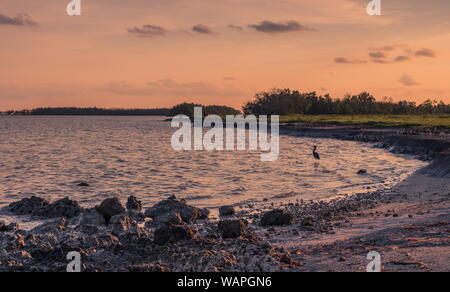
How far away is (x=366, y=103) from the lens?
168 meters

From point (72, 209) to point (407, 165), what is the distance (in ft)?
76.1

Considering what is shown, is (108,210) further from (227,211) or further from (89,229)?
(227,211)

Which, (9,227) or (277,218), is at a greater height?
(277,218)

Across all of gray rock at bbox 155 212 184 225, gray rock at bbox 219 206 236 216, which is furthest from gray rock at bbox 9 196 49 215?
gray rock at bbox 219 206 236 216

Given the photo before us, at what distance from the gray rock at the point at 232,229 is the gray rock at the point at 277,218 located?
196 centimetres

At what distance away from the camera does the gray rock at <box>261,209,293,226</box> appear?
12469 millimetres

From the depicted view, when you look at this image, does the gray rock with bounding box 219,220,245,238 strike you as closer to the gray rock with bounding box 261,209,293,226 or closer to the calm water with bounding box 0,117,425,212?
the gray rock with bounding box 261,209,293,226

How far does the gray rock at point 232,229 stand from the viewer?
10539 mm

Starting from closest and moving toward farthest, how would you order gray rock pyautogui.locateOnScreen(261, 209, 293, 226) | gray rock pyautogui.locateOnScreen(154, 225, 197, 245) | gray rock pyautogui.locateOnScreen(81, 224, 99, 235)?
1. gray rock pyautogui.locateOnScreen(154, 225, 197, 245)
2. gray rock pyautogui.locateOnScreen(81, 224, 99, 235)
3. gray rock pyautogui.locateOnScreen(261, 209, 293, 226)

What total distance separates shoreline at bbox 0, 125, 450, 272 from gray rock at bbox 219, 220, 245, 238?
24 millimetres

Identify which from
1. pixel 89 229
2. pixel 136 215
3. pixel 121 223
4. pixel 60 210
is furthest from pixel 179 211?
pixel 60 210

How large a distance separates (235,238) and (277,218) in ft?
7.98

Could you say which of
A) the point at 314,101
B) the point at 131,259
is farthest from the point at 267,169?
the point at 314,101

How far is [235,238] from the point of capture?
1041cm
